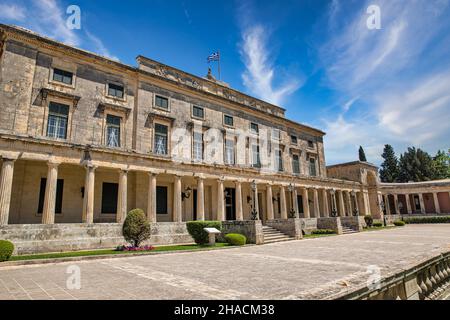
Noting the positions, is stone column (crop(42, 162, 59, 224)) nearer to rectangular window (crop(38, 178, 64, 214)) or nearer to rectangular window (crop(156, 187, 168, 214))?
rectangular window (crop(38, 178, 64, 214))

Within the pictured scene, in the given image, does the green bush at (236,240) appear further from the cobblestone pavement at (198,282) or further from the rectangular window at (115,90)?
the rectangular window at (115,90)

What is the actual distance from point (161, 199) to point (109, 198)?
4.48 m

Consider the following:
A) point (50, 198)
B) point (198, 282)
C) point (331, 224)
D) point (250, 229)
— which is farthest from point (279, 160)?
point (198, 282)

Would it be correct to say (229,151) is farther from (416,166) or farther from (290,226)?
(416,166)

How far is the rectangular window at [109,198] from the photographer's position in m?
21.1

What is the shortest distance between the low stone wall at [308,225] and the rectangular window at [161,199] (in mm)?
13582

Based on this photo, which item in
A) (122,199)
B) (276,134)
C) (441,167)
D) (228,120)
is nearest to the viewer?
(122,199)

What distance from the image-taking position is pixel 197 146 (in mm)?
27500

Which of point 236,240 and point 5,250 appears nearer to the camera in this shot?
point 5,250

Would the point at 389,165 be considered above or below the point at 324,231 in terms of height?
above

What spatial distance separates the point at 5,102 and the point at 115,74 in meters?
8.58

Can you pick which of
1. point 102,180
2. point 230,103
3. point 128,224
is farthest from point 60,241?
point 230,103

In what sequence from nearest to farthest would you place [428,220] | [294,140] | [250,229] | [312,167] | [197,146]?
[250,229] → [197,146] → [294,140] → [312,167] → [428,220]

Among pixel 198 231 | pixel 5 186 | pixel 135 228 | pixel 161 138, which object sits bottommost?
pixel 198 231
